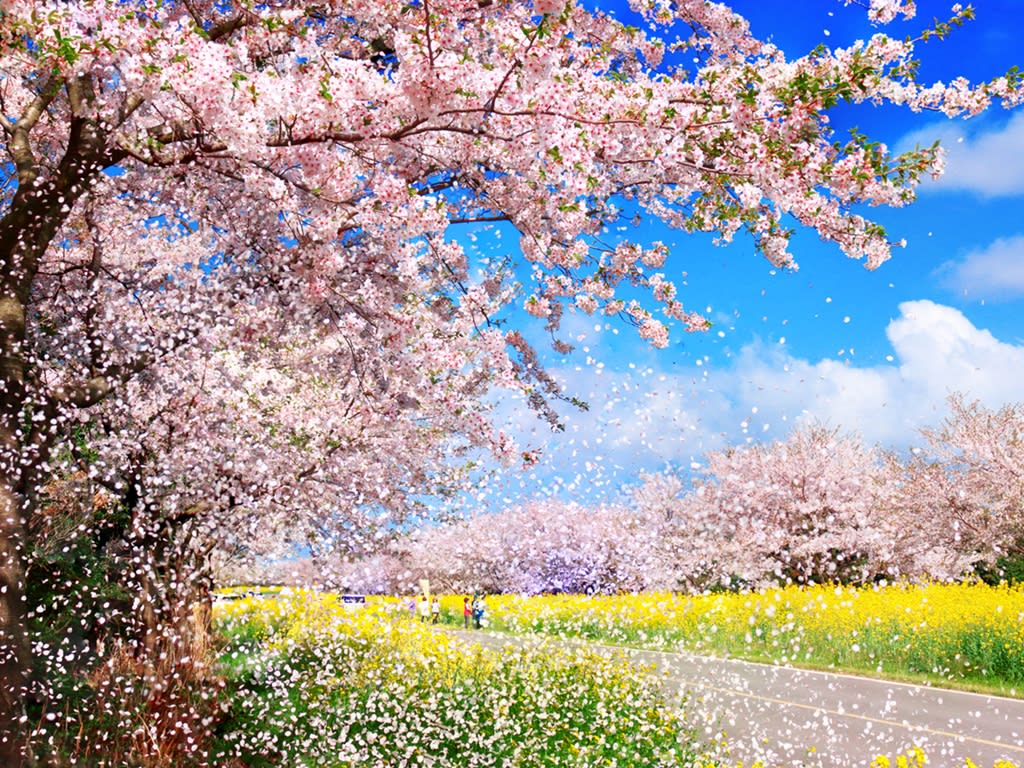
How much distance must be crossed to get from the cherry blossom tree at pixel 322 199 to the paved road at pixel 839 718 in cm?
500

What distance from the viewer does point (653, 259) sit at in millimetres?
10438

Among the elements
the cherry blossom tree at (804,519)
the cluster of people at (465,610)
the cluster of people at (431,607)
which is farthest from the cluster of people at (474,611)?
the cherry blossom tree at (804,519)

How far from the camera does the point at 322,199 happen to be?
6770 mm

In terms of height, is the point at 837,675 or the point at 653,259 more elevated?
the point at 653,259

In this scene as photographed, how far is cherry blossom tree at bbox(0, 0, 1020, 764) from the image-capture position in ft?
19.0

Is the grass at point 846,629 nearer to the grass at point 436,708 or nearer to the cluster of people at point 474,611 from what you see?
the grass at point 436,708

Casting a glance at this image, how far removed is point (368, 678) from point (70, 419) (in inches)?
195

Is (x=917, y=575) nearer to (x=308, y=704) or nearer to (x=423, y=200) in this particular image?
(x=308, y=704)

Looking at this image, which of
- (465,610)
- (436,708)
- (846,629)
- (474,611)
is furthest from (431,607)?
(436,708)

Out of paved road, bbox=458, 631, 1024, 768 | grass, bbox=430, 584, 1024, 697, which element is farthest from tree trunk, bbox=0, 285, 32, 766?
grass, bbox=430, 584, 1024, 697

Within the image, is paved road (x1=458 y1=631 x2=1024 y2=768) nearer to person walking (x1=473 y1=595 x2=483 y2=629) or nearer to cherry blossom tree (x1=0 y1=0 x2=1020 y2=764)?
cherry blossom tree (x1=0 y1=0 x2=1020 y2=764)

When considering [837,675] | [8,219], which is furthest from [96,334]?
[837,675]

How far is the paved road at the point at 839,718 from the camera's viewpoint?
981 cm

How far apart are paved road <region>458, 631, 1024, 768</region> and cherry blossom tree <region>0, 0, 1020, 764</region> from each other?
4997 mm
